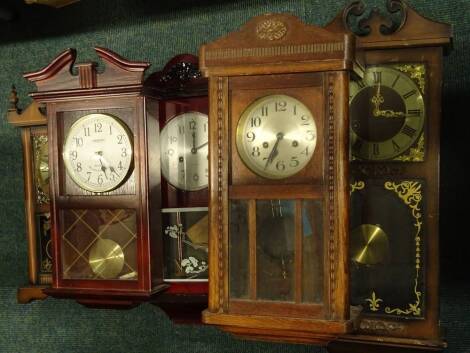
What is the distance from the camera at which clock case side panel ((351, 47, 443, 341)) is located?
4.38 feet

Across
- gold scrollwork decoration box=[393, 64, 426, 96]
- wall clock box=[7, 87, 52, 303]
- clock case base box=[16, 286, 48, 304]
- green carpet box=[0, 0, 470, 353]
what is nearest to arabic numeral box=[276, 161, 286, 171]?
gold scrollwork decoration box=[393, 64, 426, 96]

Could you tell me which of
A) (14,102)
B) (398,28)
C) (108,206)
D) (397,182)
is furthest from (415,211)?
(14,102)

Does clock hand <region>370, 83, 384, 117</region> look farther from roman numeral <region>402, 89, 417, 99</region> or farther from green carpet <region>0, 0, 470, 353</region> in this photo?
green carpet <region>0, 0, 470, 353</region>

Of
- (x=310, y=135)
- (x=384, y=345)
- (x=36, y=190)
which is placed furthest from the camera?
(x=36, y=190)

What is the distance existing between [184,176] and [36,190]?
536 millimetres

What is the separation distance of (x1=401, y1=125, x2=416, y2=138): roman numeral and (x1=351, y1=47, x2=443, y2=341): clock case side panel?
27 mm

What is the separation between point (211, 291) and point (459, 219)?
25.1 inches

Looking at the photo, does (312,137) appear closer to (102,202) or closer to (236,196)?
(236,196)

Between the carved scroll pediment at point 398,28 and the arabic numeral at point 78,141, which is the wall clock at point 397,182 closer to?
the carved scroll pediment at point 398,28

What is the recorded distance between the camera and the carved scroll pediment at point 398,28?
4.33ft

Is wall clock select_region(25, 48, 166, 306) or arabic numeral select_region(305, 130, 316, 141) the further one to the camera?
wall clock select_region(25, 48, 166, 306)

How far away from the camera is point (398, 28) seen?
136 centimetres

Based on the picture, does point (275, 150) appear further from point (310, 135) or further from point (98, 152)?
point (98, 152)

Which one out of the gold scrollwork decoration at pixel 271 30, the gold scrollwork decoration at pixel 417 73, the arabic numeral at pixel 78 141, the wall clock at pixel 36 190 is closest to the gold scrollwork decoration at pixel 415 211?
the gold scrollwork decoration at pixel 417 73
